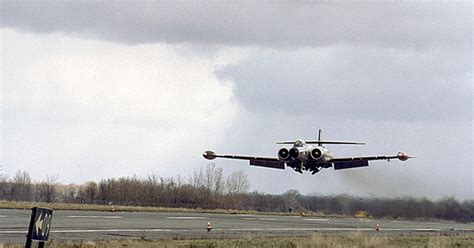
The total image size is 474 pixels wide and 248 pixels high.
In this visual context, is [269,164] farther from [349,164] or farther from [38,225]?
[38,225]

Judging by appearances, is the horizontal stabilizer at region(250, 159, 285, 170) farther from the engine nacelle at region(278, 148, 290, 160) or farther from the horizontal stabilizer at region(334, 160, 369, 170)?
the horizontal stabilizer at region(334, 160, 369, 170)

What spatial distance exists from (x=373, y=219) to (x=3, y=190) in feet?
159

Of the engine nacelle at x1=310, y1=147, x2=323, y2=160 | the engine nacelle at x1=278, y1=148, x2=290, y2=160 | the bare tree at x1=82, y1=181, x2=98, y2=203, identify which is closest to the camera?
the engine nacelle at x1=278, y1=148, x2=290, y2=160

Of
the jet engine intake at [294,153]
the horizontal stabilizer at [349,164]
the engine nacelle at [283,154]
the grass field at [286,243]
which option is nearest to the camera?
the grass field at [286,243]

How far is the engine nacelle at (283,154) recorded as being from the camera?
50.1 meters

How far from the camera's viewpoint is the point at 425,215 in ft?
175

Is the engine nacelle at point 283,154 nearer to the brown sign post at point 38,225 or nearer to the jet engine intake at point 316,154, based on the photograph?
the jet engine intake at point 316,154

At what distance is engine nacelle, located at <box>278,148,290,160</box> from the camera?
50.1 meters

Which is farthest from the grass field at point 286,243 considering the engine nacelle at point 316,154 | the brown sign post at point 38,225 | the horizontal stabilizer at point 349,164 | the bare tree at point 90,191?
the bare tree at point 90,191

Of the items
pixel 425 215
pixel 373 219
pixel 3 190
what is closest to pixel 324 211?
pixel 373 219

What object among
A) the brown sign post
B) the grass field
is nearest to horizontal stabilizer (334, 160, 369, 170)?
the grass field

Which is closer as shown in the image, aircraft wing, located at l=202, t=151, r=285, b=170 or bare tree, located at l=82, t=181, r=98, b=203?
aircraft wing, located at l=202, t=151, r=285, b=170

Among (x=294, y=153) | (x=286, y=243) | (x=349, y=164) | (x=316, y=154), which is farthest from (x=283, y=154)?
(x=286, y=243)

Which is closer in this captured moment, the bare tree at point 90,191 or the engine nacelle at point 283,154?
the engine nacelle at point 283,154
